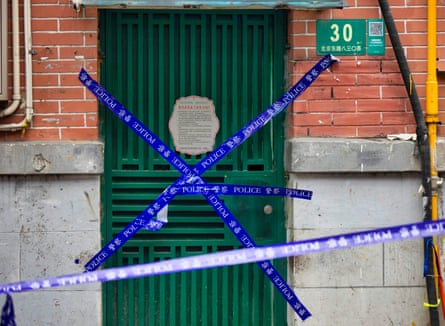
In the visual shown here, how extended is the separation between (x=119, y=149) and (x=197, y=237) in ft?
2.95

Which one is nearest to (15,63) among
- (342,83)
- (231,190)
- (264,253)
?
(231,190)

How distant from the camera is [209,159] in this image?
207 inches

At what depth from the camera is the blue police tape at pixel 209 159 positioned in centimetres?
517

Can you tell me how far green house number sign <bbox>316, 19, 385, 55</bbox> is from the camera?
526 cm

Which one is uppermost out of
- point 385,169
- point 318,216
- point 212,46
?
point 212,46

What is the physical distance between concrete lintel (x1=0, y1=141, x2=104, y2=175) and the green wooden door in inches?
12.2

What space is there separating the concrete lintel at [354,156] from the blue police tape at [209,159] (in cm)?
37

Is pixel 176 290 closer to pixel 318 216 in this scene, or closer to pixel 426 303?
pixel 318 216

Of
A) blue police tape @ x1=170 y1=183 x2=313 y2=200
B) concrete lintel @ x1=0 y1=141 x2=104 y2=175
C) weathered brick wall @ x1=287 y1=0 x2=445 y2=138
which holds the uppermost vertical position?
weathered brick wall @ x1=287 y1=0 x2=445 y2=138

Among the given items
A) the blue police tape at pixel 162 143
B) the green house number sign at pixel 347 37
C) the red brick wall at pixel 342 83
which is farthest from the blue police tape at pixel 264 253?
the green house number sign at pixel 347 37

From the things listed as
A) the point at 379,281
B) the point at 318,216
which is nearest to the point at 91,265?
the point at 318,216

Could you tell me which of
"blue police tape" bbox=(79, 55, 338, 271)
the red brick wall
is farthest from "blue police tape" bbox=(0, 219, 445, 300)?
the red brick wall

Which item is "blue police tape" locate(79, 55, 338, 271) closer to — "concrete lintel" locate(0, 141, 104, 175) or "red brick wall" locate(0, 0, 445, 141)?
"red brick wall" locate(0, 0, 445, 141)

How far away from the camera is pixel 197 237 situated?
5.46m
